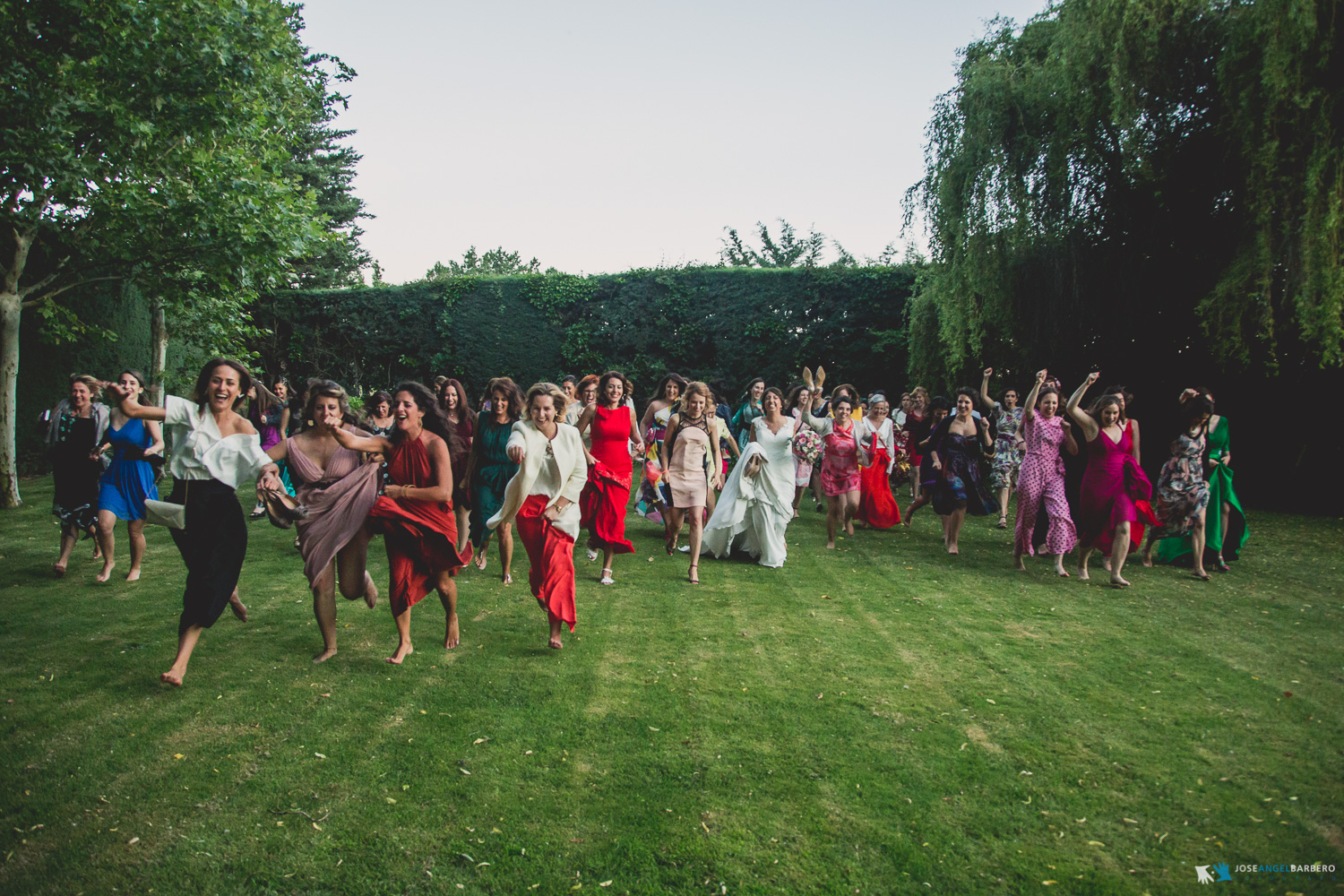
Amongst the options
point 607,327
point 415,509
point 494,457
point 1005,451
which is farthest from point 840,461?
point 607,327

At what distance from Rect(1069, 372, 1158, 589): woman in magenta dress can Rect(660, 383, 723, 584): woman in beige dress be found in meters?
3.62

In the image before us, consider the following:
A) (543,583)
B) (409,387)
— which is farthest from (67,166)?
(543,583)

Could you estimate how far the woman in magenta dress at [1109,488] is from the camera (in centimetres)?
762

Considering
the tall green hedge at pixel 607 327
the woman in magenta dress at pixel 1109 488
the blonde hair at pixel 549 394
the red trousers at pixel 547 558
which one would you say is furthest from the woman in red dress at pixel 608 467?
the tall green hedge at pixel 607 327

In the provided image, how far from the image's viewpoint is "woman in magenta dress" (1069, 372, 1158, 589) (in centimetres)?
762

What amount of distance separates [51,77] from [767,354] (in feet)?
49.4

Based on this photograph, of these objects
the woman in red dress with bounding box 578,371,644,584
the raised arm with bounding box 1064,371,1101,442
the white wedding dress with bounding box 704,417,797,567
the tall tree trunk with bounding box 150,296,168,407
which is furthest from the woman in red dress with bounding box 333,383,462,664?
the tall tree trunk with bounding box 150,296,168,407

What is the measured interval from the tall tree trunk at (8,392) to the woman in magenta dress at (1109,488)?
14.3 metres

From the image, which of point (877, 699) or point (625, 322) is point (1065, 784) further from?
point (625, 322)

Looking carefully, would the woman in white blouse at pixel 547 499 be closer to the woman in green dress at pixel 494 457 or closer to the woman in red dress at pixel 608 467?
the woman in red dress at pixel 608 467

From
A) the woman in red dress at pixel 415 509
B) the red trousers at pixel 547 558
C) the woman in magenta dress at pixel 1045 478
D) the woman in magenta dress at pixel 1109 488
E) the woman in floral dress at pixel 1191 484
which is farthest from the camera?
the woman in magenta dress at pixel 1045 478

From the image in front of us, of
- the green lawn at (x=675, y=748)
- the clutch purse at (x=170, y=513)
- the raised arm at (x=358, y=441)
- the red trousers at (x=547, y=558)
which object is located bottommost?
the green lawn at (x=675, y=748)

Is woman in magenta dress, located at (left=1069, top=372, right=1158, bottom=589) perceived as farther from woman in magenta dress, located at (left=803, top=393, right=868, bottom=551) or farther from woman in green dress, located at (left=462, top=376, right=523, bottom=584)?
woman in green dress, located at (left=462, top=376, right=523, bottom=584)

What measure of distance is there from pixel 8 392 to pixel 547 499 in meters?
11.0
